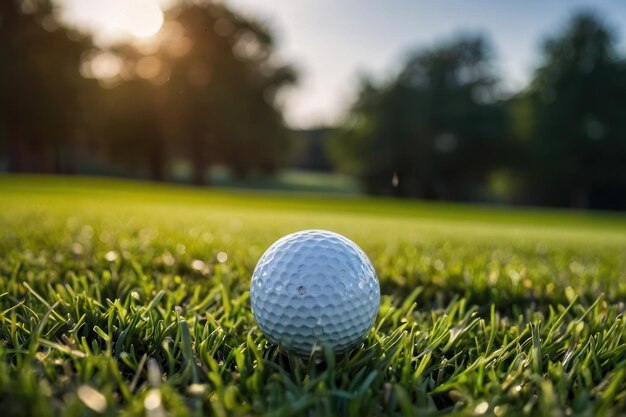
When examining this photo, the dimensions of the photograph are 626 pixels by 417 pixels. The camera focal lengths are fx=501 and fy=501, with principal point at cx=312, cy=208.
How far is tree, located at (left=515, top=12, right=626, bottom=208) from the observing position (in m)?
Result: 33.7

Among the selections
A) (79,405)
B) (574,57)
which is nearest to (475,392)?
(79,405)

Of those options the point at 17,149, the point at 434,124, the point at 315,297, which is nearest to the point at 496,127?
the point at 434,124

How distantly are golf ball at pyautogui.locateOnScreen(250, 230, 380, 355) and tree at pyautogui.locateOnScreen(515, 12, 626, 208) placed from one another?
36.1m

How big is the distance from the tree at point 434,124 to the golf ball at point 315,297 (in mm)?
37197

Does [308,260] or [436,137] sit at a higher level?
[436,137]

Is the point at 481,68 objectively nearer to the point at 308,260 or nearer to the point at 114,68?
the point at 114,68

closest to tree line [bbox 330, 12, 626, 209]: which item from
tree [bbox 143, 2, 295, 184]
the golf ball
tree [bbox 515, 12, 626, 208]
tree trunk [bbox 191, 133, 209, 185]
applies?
tree [bbox 515, 12, 626, 208]

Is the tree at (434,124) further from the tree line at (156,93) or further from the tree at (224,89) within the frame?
the tree line at (156,93)

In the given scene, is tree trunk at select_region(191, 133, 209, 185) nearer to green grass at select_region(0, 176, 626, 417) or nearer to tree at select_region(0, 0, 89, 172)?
tree at select_region(0, 0, 89, 172)

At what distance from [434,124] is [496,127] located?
15.0ft

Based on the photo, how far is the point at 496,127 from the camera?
123 ft

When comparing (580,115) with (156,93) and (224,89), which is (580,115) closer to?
(224,89)

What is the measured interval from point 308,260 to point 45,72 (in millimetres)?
34243

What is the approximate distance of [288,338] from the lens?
4.83ft
